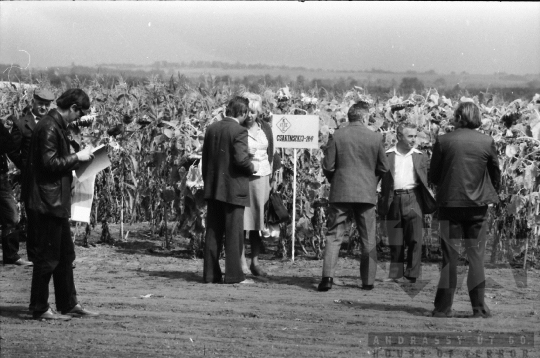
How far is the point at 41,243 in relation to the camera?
728 centimetres

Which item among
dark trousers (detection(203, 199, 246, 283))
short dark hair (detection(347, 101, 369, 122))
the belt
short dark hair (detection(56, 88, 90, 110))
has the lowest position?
dark trousers (detection(203, 199, 246, 283))

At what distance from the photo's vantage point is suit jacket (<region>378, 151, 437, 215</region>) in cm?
980

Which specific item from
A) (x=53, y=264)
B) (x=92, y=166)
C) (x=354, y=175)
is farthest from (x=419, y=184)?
(x=53, y=264)

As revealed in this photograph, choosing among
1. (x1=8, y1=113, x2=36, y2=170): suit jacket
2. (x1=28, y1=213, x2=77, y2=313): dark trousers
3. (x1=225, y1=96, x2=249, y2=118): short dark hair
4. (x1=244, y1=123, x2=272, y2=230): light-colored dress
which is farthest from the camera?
(x1=8, y1=113, x2=36, y2=170): suit jacket

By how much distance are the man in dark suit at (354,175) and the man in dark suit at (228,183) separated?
0.88m

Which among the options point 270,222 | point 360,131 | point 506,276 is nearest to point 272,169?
point 270,222

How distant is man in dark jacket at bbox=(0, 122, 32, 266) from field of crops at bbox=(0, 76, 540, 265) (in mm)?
1149

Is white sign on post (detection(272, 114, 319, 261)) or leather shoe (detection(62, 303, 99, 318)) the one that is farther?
white sign on post (detection(272, 114, 319, 261))

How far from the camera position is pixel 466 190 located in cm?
761

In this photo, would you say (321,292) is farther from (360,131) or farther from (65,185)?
(65,185)

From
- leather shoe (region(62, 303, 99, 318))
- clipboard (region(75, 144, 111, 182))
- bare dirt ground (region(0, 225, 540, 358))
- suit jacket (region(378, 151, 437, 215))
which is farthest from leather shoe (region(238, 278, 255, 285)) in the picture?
clipboard (region(75, 144, 111, 182))

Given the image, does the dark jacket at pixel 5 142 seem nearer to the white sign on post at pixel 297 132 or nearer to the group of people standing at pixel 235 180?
the group of people standing at pixel 235 180

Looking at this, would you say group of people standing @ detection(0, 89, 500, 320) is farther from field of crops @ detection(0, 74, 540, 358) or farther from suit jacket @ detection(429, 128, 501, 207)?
field of crops @ detection(0, 74, 540, 358)

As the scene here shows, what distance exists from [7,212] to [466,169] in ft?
17.5
